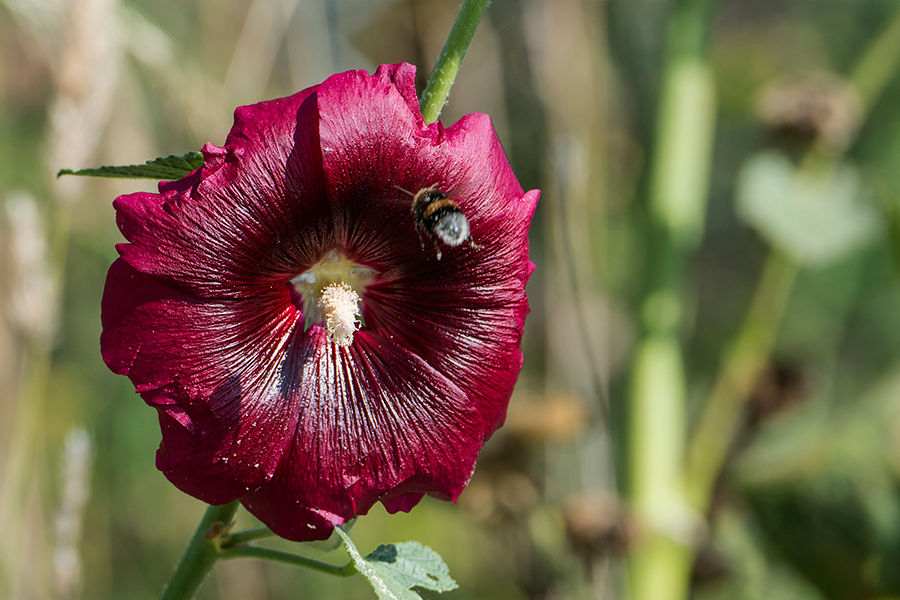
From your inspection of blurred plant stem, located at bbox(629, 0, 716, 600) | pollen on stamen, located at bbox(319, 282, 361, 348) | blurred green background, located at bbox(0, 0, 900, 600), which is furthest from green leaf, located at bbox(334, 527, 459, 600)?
blurred plant stem, located at bbox(629, 0, 716, 600)

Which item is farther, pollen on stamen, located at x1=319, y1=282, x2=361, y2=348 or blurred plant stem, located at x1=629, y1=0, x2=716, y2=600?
blurred plant stem, located at x1=629, y1=0, x2=716, y2=600

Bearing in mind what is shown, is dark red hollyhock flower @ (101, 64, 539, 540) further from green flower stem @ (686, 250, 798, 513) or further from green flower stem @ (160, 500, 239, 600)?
green flower stem @ (686, 250, 798, 513)

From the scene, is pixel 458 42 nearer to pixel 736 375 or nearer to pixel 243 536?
pixel 243 536

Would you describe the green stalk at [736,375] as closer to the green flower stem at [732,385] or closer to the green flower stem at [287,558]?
the green flower stem at [732,385]

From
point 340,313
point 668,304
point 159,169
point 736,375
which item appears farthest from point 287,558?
point 736,375

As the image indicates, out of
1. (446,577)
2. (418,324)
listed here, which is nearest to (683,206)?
(418,324)

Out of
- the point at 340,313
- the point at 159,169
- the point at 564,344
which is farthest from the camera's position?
the point at 564,344

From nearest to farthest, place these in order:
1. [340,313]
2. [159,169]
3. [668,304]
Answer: [159,169] → [340,313] → [668,304]
